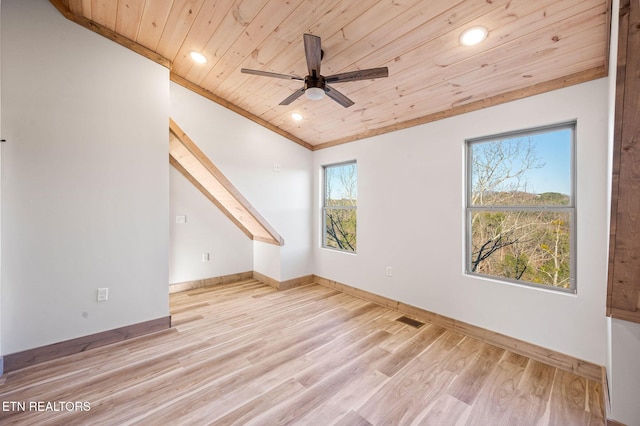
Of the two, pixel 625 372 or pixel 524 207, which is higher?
pixel 524 207

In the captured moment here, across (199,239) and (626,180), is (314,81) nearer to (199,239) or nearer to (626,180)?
(626,180)

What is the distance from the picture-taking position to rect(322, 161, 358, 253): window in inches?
161

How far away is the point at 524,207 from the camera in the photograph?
2.46 m

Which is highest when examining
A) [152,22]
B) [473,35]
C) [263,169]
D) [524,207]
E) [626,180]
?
[152,22]

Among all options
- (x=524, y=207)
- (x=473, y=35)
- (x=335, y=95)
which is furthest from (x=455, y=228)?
(x=335, y=95)

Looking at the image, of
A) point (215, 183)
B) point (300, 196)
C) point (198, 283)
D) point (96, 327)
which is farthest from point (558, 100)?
point (198, 283)

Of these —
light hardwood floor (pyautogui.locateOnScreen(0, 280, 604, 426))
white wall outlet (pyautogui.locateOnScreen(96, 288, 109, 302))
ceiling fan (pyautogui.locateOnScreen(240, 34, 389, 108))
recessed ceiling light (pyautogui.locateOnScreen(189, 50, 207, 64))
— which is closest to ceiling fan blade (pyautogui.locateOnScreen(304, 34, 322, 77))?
ceiling fan (pyautogui.locateOnScreen(240, 34, 389, 108))

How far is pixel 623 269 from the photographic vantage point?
148cm

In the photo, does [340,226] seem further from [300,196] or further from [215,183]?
[215,183]

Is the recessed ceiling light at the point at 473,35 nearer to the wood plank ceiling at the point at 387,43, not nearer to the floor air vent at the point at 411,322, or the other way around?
the wood plank ceiling at the point at 387,43

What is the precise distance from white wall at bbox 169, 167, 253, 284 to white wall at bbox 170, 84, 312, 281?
0.36ft

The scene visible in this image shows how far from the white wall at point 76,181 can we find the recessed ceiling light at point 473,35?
9.56 feet

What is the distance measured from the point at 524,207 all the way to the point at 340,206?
8.00ft

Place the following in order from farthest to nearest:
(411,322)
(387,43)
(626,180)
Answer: (411,322)
(387,43)
(626,180)
